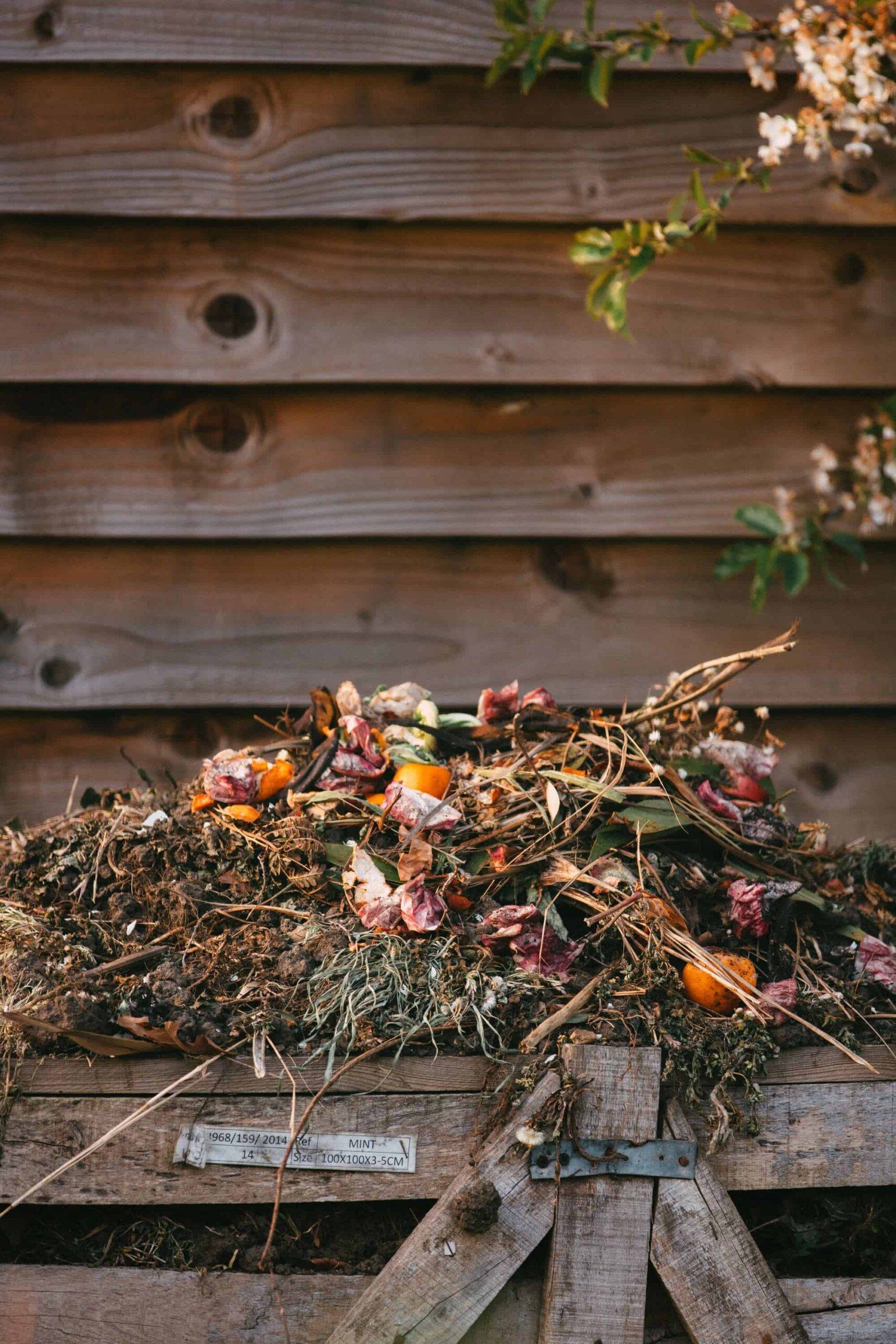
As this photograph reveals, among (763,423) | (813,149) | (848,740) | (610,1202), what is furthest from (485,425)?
(610,1202)

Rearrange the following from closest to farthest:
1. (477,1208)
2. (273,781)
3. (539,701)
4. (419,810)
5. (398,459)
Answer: (477,1208)
(419,810)
(273,781)
(539,701)
(398,459)

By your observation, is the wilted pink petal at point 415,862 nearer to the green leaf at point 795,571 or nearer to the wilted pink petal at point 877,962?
the wilted pink petal at point 877,962

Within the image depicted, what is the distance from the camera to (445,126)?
68.0 inches

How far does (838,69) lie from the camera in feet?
4.56

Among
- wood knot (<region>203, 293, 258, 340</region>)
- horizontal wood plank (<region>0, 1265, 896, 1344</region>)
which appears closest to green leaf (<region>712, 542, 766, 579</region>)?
wood knot (<region>203, 293, 258, 340</region>)

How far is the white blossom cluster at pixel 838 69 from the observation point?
1.38 meters

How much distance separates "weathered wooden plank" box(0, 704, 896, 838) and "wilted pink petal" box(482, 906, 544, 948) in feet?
2.63

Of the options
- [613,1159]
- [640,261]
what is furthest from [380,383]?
[613,1159]

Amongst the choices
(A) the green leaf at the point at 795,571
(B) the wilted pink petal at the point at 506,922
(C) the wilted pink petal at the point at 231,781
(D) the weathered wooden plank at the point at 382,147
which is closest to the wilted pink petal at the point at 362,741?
(C) the wilted pink petal at the point at 231,781

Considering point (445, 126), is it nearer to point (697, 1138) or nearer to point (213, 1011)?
point (213, 1011)

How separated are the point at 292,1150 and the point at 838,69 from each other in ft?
4.89

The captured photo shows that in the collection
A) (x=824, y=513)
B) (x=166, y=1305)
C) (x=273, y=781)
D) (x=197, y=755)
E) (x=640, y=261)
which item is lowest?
(x=166, y=1305)

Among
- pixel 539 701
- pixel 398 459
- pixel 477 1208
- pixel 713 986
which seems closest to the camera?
pixel 477 1208

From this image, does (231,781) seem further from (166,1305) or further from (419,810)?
(166,1305)
